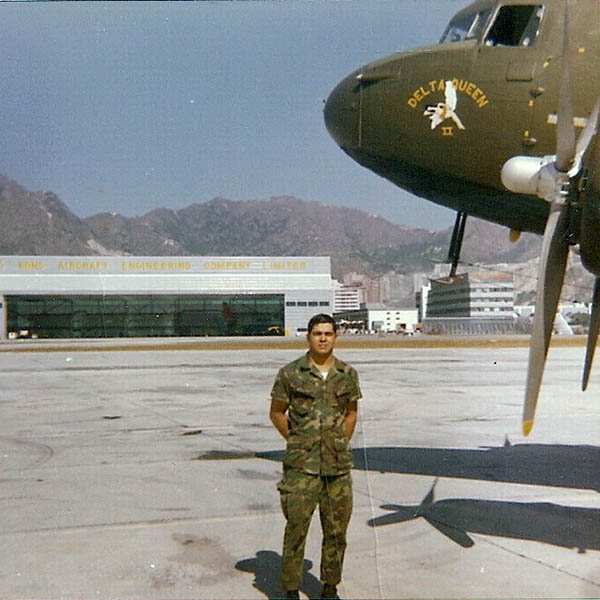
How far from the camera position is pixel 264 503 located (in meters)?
8.66

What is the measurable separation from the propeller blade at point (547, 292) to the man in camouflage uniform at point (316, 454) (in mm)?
1731

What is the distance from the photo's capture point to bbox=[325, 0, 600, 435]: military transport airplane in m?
9.22

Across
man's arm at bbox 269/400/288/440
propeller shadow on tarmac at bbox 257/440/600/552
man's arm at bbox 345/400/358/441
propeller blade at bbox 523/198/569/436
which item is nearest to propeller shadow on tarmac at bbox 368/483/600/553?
propeller shadow on tarmac at bbox 257/440/600/552

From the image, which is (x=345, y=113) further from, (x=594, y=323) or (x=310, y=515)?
(x=310, y=515)

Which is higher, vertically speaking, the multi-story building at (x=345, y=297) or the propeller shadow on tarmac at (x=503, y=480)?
the multi-story building at (x=345, y=297)

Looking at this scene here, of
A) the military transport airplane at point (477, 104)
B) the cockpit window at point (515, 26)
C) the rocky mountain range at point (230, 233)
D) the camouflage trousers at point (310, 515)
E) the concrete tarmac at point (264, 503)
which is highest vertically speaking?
the cockpit window at point (515, 26)

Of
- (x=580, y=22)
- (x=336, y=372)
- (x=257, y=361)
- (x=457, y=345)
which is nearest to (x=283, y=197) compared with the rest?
(x=336, y=372)

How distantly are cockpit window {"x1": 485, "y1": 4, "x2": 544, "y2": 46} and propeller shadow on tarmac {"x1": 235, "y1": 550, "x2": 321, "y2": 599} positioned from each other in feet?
23.3

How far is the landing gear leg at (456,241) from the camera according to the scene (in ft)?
35.0

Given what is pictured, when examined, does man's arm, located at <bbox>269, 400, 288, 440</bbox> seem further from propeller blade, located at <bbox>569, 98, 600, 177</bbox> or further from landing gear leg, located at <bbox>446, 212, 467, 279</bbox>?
landing gear leg, located at <bbox>446, 212, 467, 279</bbox>

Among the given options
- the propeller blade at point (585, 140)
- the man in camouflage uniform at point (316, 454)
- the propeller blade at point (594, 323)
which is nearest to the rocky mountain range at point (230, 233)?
the propeller blade at point (594, 323)

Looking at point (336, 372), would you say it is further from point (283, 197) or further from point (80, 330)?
point (80, 330)

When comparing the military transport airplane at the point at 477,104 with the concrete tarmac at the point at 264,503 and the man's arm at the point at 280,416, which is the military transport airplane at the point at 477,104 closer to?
the concrete tarmac at the point at 264,503

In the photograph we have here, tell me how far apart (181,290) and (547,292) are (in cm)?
824
